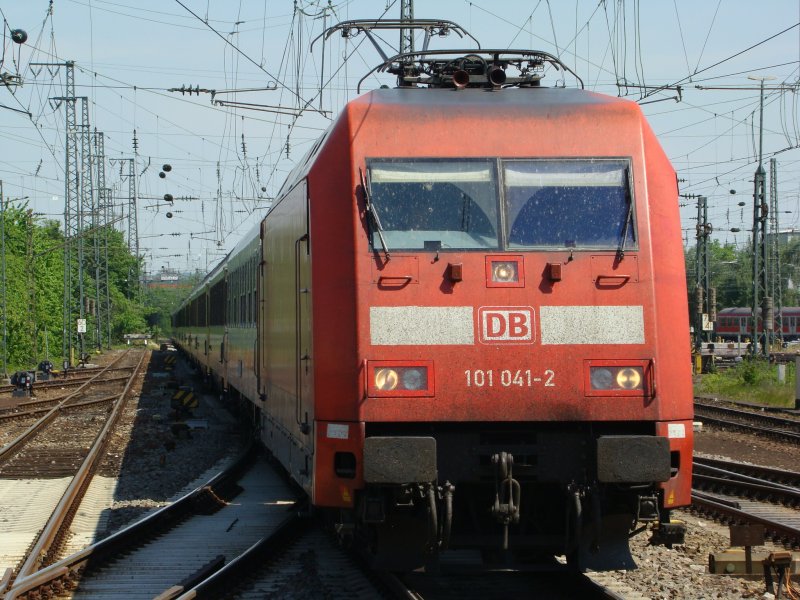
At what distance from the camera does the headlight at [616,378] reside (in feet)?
22.5

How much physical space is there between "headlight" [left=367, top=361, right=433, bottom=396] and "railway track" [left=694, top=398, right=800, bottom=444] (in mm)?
13857

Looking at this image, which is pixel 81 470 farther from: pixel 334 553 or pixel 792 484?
pixel 792 484

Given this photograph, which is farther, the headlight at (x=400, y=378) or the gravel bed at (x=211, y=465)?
the gravel bed at (x=211, y=465)

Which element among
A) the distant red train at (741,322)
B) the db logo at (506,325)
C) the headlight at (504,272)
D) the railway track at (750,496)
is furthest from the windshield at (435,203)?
the distant red train at (741,322)

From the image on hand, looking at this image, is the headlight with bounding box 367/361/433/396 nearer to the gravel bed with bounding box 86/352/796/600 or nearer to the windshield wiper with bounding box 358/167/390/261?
the windshield wiper with bounding box 358/167/390/261

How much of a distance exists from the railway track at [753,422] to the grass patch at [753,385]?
130 inches

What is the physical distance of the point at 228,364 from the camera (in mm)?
17984

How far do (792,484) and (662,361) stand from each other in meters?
8.03

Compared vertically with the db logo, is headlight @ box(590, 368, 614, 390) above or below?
below

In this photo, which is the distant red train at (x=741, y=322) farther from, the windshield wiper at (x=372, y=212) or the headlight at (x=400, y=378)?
the headlight at (x=400, y=378)

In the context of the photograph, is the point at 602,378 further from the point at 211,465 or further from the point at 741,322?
the point at 741,322

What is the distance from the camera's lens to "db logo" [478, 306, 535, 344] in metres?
6.87

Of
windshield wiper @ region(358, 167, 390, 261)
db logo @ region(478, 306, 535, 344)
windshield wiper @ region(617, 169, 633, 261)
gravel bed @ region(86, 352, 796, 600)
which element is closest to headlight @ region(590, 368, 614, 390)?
db logo @ region(478, 306, 535, 344)

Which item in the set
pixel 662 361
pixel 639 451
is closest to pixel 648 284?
pixel 662 361
